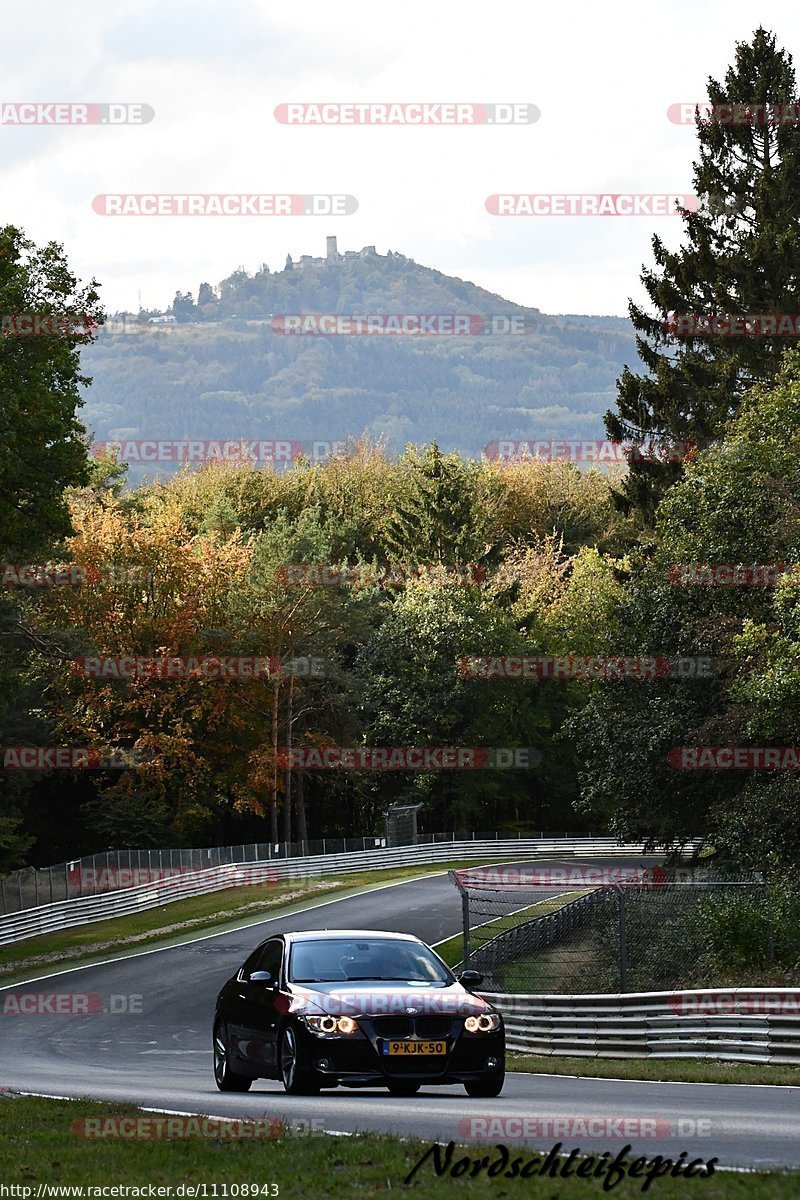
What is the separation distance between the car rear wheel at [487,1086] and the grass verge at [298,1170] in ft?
12.7

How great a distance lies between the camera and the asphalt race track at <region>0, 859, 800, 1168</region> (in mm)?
10281

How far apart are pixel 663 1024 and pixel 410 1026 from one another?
23.7 ft

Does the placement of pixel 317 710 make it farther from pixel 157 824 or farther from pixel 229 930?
pixel 229 930

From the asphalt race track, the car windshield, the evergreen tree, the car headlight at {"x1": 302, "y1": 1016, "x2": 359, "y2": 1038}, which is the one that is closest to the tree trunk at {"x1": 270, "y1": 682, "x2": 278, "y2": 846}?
the evergreen tree

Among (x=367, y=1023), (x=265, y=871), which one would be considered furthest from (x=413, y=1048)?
(x=265, y=871)

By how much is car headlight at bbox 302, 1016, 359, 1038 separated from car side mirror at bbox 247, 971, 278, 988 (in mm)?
887

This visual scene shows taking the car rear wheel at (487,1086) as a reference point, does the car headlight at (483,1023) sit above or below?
above

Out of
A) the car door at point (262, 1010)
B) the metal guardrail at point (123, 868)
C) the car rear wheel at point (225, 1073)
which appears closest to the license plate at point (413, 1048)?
the car door at point (262, 1010)

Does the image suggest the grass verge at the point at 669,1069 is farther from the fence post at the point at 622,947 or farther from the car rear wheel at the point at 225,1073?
the car rear wheel at the point at 225,1073

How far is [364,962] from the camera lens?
14.8 m

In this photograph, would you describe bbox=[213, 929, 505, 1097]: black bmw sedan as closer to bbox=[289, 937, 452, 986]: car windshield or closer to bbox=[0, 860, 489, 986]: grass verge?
bbox=[289, 937, 452, 986]: car windshield

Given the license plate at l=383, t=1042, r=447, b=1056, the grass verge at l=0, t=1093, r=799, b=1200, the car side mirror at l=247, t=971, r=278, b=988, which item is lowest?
the license plate at l=383, t=1042, r=447, b=1056

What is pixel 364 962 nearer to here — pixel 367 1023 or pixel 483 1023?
pixel 367 1023

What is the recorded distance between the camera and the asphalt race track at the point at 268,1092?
33.7ft
